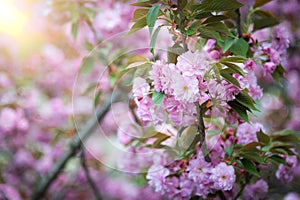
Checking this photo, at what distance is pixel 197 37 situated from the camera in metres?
1.16

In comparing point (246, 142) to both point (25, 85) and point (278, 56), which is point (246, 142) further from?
point (25, 85)

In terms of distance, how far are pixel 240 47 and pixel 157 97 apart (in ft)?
1.20

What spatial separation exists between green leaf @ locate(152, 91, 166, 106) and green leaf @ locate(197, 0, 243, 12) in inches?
9.2

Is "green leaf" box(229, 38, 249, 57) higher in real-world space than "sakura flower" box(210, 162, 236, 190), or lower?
higher

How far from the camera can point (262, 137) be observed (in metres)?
1.29

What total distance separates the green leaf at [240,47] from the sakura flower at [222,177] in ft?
1.04

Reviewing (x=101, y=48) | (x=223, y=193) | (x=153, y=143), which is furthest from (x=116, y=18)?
(x=223, y=193)

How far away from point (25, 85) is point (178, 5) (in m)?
1.80

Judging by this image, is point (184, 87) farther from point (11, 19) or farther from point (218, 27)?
point (11, 19)

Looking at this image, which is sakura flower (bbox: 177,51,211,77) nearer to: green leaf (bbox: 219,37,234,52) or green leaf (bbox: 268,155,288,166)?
green leaf (bbox: 219,37,234,52)

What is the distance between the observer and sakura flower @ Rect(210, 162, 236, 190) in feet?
3.76

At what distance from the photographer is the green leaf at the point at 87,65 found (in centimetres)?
180

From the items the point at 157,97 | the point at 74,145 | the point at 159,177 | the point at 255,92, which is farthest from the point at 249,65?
the point at 74,145

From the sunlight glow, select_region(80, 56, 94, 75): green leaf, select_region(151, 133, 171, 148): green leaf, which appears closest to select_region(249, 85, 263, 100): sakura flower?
select_region(151, 133, 171, 148): green leaf
